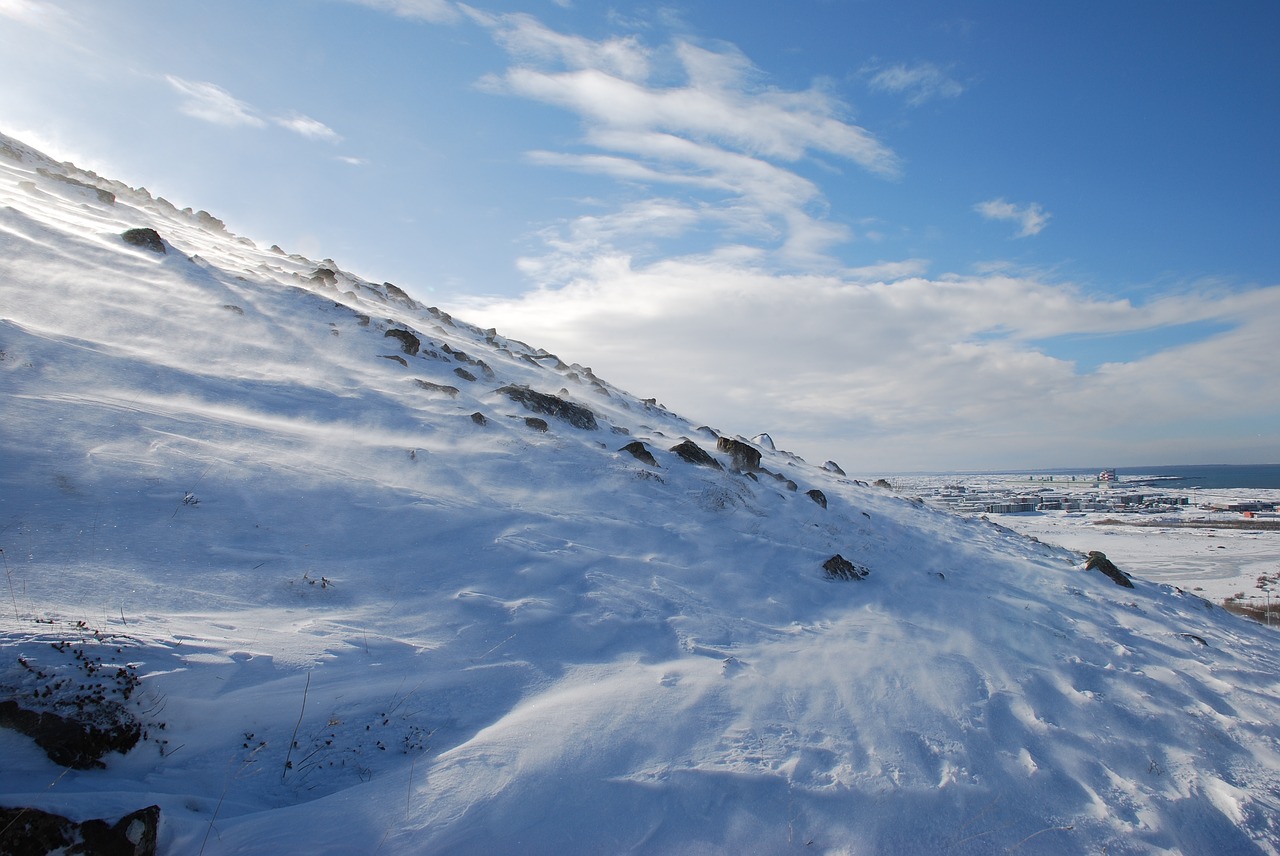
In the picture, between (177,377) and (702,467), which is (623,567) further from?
(177,377)

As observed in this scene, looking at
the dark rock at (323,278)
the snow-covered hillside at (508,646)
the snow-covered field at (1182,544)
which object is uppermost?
the dark rock at (323,278)

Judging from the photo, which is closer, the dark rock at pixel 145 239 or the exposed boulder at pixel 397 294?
the dark rock at pixel 145 239

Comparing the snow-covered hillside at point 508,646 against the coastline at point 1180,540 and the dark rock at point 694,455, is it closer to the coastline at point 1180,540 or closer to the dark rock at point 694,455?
the dark rock at point 694,455

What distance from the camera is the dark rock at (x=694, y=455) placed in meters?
15.1

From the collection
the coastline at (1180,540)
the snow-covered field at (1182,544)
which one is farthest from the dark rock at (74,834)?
the snow-covered field at (1182,544)

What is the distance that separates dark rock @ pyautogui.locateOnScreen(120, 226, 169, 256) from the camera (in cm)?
1762

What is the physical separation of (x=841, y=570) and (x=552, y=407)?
8.35 meters

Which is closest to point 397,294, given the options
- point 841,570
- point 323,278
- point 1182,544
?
point 323,278

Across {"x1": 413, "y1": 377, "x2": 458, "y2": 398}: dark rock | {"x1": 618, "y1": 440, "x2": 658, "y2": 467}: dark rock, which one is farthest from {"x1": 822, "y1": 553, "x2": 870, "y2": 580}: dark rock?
{"x1": 413, "y1": 377, "x2": 458, "y2": 398}: dark rock

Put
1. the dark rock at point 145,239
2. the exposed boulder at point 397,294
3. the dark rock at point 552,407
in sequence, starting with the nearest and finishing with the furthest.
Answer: the dark rock at point 552,407, the dark rock at point 145,239, the exposed boulder at point 397,294

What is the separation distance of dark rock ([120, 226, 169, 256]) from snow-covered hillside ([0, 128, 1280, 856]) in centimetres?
395

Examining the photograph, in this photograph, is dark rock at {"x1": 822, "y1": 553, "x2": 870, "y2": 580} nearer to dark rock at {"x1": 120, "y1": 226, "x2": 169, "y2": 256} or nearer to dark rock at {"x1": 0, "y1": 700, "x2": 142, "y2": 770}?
dark rock at {"x1": 0, "y1": 700, "x2": 142, "y2": 770}

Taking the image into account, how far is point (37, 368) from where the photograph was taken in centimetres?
899

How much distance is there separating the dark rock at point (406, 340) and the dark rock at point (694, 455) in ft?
27.4
